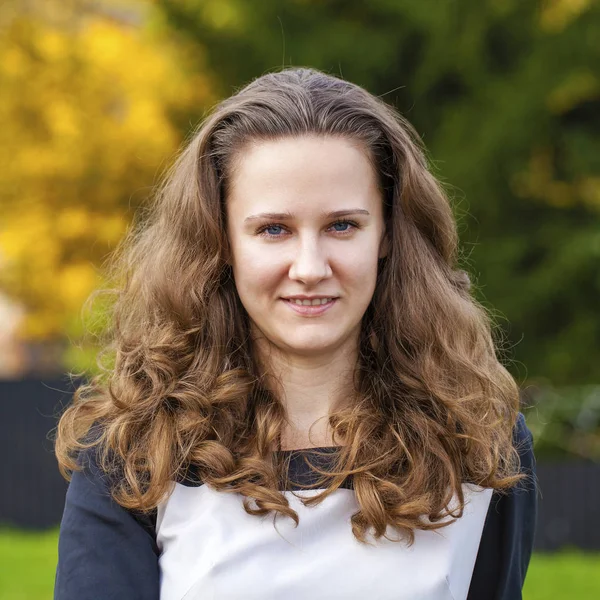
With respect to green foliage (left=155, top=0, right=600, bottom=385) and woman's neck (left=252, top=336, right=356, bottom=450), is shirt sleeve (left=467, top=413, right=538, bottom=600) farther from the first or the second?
green foliage (left=155, top=0, right=600, bottom=385)

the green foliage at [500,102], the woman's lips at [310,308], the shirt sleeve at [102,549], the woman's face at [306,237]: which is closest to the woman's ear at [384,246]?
the woman's face at [306,237]

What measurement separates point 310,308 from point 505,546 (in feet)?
2.04

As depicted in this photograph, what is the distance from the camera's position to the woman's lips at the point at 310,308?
6.59 ft

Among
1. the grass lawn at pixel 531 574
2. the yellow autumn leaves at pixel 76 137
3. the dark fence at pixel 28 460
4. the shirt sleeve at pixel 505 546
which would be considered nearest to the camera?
the shirt sleeve at pixel 505 546

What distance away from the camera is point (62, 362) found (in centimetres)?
1232

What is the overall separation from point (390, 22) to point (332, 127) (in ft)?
24.2

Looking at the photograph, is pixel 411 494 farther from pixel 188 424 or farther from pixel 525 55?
pixel 525 55

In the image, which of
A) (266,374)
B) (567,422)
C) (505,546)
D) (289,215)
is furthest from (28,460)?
(289,215)

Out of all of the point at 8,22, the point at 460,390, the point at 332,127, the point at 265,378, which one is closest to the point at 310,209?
the point at 332,127

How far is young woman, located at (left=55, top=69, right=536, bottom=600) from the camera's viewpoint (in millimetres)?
1961

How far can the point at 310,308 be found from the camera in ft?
6.59

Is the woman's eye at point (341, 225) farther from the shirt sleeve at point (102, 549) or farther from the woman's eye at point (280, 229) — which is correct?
the shirt sleeve at point (102, 549)

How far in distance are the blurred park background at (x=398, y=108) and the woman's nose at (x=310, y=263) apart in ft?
21.7

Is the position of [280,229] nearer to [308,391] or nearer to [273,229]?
[273,229]
